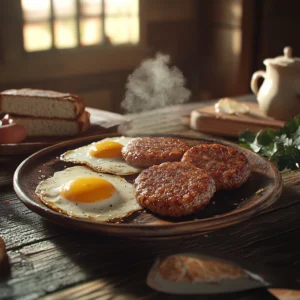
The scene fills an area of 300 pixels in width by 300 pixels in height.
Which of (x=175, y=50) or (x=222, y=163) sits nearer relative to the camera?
(x=222, y=163)

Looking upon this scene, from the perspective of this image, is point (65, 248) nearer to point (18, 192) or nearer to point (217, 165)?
point (18, 192)

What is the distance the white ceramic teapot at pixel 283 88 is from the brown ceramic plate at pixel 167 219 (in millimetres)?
701

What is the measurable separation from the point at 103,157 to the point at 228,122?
33.4 inches

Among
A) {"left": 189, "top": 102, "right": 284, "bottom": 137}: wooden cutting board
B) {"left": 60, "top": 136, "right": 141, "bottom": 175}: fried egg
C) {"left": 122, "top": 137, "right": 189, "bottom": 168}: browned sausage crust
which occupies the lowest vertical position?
{"left": 189, "top": 102, "right": 284, "bottom": 137}: wooden cutting board

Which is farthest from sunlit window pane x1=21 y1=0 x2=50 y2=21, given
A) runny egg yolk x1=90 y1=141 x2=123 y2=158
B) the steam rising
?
runny egg yolk x1=90 y1=141 x2=123 y2=158

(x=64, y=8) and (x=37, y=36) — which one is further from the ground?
(x=64, y=8)

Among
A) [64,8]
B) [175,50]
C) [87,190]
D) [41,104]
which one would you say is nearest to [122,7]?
[64,8]

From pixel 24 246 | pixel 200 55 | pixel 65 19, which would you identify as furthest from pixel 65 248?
pixel 200 55

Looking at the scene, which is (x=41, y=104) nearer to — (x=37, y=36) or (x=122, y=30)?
(x=37, y=36)

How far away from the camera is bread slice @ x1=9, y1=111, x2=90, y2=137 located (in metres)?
→ 2.22

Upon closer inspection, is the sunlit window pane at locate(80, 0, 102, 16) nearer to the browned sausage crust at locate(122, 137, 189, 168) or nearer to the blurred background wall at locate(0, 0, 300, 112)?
the blurred background wall at locate(0, 0, 300, 112)

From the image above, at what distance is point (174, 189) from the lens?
1.31 m

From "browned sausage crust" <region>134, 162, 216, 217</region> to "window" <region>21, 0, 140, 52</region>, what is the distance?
394 centimetres

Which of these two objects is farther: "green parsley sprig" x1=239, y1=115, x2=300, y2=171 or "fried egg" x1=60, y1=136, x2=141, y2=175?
"green parsley sprig" x1=239, y1=115, x2=300, y2=171
